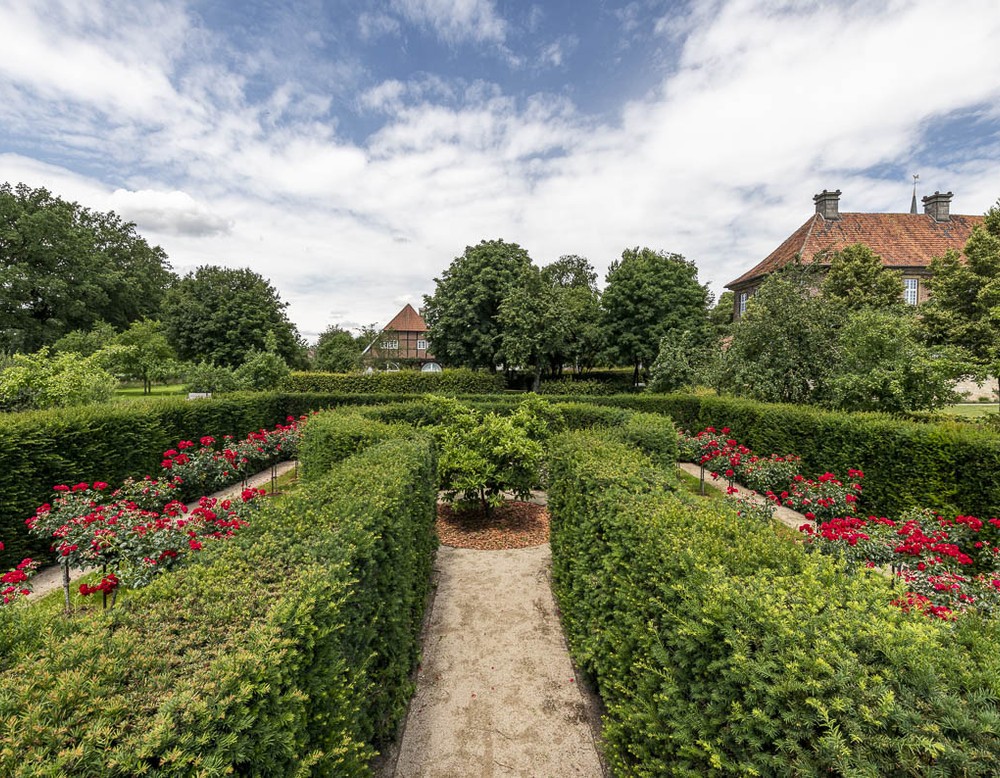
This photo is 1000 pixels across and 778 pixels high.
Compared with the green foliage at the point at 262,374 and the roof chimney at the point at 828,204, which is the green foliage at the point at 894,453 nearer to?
the green foliage at the point at 262,374

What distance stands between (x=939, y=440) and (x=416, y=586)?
8.62 metres

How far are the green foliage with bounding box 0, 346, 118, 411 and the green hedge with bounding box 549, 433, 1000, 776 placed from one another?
1417 cm

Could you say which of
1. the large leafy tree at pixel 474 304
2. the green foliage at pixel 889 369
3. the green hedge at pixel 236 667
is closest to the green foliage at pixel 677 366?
the green foliage at pixel 889 369

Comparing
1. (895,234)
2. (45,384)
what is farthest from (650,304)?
(45,384)

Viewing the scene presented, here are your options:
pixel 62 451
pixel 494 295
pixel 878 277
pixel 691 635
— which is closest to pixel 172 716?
pixel 691 635

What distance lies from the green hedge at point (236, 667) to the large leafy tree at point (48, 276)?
39846mm

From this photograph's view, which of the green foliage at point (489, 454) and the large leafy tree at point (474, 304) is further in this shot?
the large leafy tree at point (474, 304)

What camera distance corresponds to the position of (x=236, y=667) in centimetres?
163

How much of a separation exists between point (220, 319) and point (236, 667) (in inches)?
1393

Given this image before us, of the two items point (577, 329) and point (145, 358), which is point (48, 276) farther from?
point (577, 329)

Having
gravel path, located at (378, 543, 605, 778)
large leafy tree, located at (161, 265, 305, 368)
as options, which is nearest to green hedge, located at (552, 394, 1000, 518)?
gravel path, located at (378, 543, 605, 778)

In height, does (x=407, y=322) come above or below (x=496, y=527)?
above

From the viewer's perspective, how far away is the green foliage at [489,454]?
25.2ft

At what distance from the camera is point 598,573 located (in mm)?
3947
